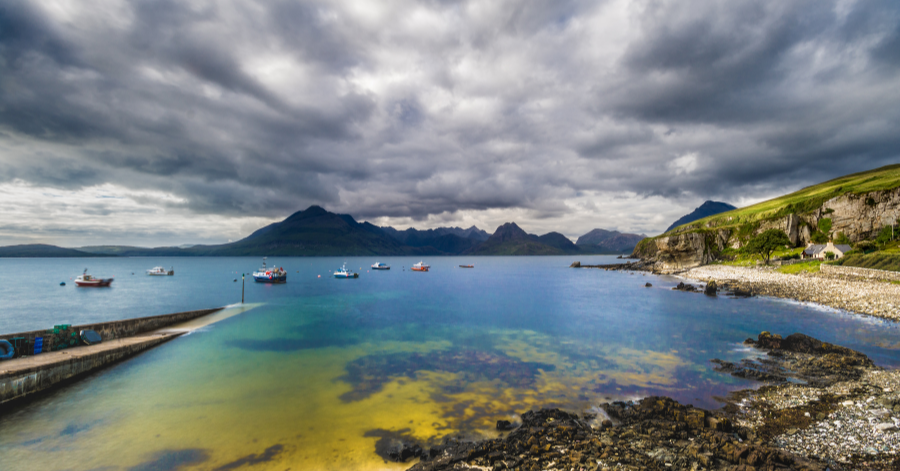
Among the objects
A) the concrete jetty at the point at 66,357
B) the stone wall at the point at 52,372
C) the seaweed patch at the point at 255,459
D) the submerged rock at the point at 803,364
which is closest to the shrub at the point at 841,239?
the submerged rock at the point at 803,364

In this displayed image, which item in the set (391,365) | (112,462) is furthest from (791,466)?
(112,462)

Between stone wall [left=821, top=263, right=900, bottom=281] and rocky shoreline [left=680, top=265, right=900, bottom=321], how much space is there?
85 cm

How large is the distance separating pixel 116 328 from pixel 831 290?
7414cm

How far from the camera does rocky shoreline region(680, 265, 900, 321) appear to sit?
31.7 meters

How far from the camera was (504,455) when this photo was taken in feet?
34.7

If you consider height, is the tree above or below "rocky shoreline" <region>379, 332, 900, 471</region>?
above

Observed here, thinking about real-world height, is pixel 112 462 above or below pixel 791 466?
below

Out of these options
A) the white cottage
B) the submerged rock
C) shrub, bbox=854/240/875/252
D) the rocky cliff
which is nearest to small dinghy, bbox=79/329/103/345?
the submerged rock

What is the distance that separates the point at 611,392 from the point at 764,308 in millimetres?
37189

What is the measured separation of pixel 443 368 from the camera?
22.0 m

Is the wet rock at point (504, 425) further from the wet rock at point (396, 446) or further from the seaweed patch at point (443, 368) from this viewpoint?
the seaweed patch at point (443, 368)

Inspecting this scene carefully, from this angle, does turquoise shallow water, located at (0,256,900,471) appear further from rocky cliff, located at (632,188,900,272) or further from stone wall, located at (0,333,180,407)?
rocky cliff, located at (632,188,900,272)

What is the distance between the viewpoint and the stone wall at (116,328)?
1919 cm

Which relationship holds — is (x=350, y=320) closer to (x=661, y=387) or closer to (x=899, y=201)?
(x=661, y=387)
